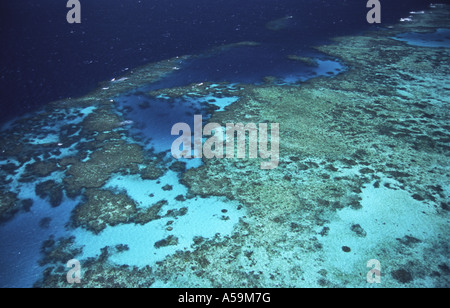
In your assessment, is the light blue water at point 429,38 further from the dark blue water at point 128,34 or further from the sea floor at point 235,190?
the sea floor at point 235,190

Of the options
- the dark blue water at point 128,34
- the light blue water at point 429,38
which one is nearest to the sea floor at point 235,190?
the dark blue water at point 128,34

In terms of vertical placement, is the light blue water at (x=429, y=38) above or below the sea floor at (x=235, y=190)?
above

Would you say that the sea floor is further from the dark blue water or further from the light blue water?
the light blue water

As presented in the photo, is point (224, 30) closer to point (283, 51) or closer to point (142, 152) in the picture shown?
point (283, 51)

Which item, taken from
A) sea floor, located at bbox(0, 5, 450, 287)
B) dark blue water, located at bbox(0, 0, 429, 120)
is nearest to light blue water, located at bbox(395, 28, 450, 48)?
dark blue water, located at bbox(0, 0, 429, 120)

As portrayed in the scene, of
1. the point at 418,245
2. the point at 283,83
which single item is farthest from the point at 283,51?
the point at 418,245

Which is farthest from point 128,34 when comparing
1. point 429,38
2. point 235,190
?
point 429,38
